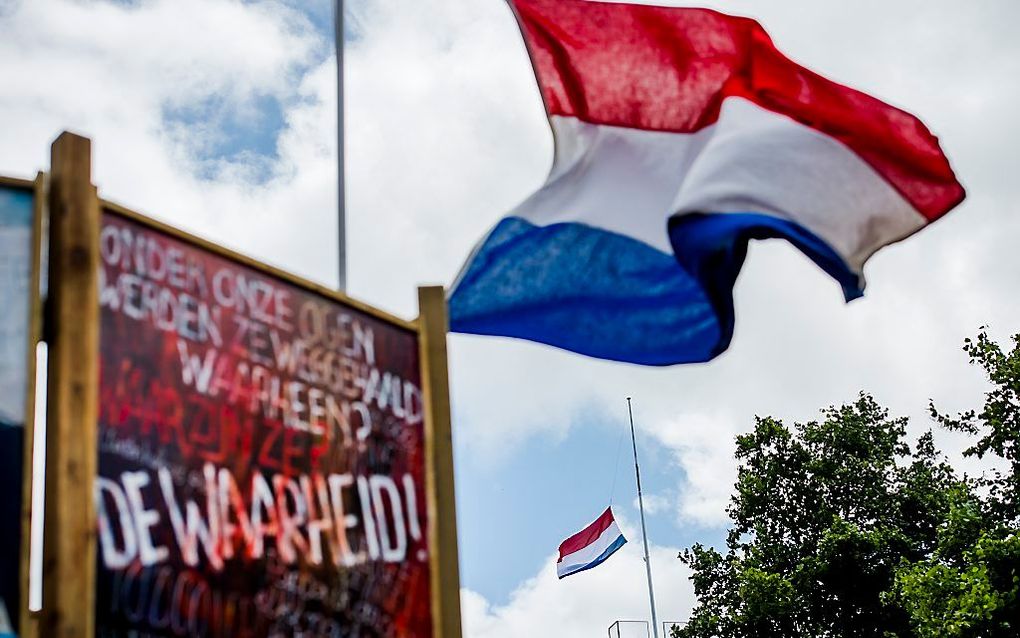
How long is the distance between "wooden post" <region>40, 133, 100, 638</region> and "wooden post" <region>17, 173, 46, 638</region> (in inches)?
1.8

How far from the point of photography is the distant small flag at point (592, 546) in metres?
Result: 31.4

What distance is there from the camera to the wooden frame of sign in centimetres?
411

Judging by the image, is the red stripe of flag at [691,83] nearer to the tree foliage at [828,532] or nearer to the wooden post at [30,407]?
the wooden post at [30,407]

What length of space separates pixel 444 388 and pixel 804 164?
9.61ft

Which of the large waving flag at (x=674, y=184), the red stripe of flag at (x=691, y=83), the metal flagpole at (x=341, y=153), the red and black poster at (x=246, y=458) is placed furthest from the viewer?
the red stripe of flag at (x=691, y=83)

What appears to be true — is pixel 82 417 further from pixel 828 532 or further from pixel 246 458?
pixel 828 532

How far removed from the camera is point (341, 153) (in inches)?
255

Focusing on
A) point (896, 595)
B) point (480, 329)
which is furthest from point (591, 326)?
point (896, 595)

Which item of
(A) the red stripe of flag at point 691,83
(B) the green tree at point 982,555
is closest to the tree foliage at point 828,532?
(B) the green tree at point 982,555

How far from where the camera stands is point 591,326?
7727 mm

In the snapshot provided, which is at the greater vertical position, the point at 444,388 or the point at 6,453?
the point at 444,388

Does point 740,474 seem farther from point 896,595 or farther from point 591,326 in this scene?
point 591,326

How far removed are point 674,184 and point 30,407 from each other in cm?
437

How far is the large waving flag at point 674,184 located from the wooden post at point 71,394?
3050 millimetres
